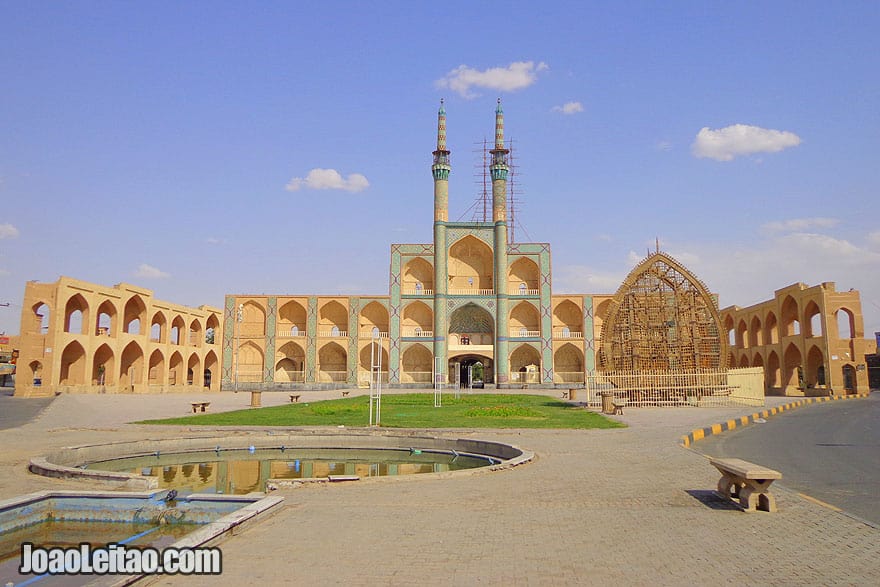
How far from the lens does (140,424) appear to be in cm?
1450

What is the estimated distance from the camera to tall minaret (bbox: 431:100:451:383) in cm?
4188

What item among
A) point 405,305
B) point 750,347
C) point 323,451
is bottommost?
point 323,451

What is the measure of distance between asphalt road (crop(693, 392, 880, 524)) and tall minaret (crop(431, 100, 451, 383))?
26.5 meters

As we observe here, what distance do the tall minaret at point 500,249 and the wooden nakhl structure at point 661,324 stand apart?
17855mm

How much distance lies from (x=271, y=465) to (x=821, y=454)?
8.85 metres

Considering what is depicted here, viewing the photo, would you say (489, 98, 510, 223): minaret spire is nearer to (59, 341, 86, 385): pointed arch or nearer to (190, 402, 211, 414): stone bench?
(59, 341, 86, 385): pointed arch

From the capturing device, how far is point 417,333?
43250 millimetres

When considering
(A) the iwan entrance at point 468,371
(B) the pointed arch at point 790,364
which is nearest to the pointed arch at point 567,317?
(A) the iwan entrance at point 468,371

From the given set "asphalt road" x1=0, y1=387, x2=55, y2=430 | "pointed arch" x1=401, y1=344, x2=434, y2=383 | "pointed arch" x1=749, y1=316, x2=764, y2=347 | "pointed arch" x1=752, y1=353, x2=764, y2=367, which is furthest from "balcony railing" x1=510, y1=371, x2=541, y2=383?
"asphalt road" x1=0, y1=387, x2=55, y2=430

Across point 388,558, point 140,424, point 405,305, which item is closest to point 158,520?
point 388,558

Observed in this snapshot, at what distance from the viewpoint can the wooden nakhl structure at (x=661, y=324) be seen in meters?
23.1

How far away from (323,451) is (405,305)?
1269 inches

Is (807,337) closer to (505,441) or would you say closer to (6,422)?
(505,441)

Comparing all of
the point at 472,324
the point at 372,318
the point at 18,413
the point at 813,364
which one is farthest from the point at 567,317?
the point at 18,413
